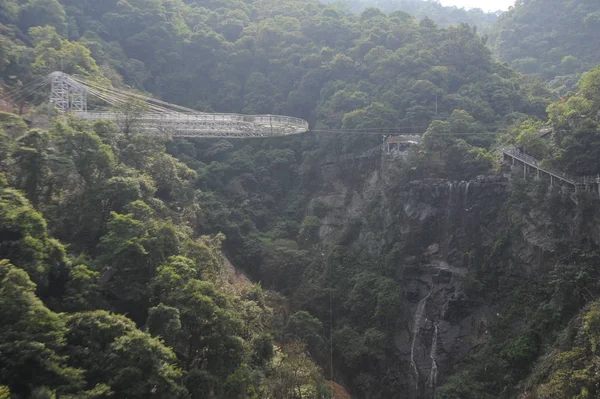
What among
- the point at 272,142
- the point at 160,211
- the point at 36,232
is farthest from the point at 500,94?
the point at 36,232

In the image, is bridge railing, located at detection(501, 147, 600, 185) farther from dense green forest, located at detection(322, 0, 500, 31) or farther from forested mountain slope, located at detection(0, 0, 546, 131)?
dense green forest, located at detection(322, 0, 500, 31)

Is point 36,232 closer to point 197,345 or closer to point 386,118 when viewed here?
point 197,345

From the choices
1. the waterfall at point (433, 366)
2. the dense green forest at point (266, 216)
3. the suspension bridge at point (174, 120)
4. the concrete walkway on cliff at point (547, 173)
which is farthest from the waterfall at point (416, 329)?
the suspension bridge at point (174, 120)

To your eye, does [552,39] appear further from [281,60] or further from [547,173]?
[547,173]

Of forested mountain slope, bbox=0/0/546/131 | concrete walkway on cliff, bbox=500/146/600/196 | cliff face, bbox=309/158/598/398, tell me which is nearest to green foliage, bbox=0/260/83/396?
A: cliff face, bbox=309/158/598/398

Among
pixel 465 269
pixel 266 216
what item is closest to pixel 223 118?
pixel 266 216
